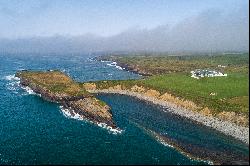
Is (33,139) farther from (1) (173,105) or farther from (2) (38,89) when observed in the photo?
(2) (38,89)

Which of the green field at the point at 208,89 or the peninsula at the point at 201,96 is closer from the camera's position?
the peninsula at the point at 201,96

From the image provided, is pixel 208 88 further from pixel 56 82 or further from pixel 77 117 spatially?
pixel 56 82

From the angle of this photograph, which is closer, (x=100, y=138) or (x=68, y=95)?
(x=100, y=138)

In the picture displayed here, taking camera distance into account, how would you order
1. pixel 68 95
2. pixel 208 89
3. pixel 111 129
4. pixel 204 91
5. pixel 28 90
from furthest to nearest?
pixel 28 90
pixel 208 89
pixel 204 91
pixel 68 95
pixel 111 129

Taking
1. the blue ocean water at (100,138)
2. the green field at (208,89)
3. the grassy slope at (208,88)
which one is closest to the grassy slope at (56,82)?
the blue ocean water at (100,138)

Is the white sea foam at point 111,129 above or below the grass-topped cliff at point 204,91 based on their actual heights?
below

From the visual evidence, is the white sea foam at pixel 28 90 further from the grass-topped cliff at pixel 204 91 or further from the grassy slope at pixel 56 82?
the grass-topped cliff at pixel 204 91

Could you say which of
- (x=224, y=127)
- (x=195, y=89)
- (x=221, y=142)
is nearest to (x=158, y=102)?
(x=195, y=89)

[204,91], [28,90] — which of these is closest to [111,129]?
[204,91]
